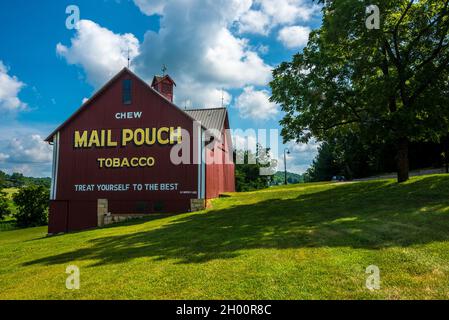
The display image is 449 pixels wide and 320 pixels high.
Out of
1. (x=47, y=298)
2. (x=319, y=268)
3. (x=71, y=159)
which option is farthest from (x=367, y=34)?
(x=71, y=159)

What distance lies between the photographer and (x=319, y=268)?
6.09 metres

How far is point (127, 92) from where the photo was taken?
22172mm

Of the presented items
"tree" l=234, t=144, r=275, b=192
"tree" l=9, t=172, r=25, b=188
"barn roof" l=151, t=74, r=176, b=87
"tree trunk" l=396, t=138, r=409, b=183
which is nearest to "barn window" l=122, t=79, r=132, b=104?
"barn roof" l=151, t=74, r=176, b=87

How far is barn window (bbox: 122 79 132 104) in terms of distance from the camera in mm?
22062

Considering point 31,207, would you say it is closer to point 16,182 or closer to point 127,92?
point 127,92

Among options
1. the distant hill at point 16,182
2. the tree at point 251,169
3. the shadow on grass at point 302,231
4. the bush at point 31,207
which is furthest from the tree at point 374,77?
the distant hill at point 16,182

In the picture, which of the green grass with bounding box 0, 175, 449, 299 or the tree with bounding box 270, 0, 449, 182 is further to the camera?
the tree with bounding box 270, 0, 449, 182

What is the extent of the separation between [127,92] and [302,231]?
17.2 m

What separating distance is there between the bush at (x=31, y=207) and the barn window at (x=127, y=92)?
96.0ft

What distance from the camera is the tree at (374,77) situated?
603 inches

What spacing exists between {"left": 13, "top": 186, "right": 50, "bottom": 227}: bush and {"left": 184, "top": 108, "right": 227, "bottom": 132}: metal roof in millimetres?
27921

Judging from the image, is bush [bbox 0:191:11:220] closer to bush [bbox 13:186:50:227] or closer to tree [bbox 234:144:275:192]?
bush [bbox 13:186:50:227]
